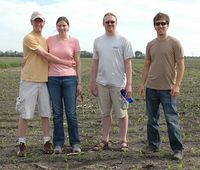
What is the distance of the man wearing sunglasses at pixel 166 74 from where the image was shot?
557 centimetres

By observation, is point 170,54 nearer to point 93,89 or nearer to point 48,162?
Result: point 93,89

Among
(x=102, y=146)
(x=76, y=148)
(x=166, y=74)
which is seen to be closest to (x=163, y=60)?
(x=166, y=74)

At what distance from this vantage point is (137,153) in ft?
19.5

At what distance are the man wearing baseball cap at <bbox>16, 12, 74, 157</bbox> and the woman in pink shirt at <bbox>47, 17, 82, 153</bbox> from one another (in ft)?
0.30

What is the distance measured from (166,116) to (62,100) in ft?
5.42

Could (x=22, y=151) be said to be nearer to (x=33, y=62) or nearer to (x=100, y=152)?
(x=100, y=152)

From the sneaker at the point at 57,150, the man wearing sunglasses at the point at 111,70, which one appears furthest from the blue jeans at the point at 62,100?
the man wearing sunglasses at the point at 111,70

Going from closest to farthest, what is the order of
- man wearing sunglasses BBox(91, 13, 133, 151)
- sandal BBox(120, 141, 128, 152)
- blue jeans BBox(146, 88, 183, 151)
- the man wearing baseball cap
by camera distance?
blue jeans BBox(146, 88, 183, 151), the man wearing baseball cap, man wearing sunglasses BBox(91, 13, 133, 151), sandal BBox(120, 141, 128, 152)

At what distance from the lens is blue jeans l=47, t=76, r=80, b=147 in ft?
19.5

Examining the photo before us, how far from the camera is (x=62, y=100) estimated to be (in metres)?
6.19

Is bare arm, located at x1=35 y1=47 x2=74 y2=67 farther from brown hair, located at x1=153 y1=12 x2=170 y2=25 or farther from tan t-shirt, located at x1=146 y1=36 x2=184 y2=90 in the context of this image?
brown hair, located at x1=153 y1=12 x2=170 y2=25

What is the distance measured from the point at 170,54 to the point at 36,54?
6.48ft

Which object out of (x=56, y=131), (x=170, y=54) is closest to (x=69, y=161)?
(x=56, y=131)

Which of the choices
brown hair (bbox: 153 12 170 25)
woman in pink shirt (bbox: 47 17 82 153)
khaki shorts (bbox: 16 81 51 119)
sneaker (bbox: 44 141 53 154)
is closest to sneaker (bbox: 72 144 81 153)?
woman in pink shirt (bbox: 47 17 82 153)
